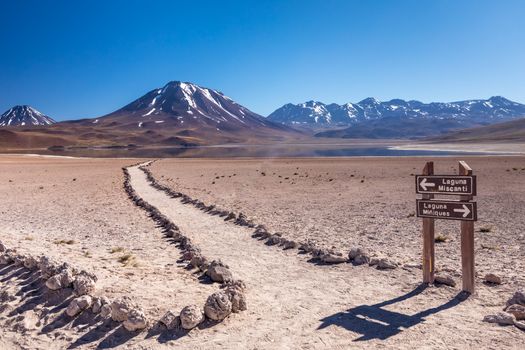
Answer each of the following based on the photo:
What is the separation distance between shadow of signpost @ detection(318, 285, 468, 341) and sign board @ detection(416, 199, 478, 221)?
1.25 m

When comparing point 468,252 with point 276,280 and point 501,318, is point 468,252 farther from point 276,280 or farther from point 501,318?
point 276,280

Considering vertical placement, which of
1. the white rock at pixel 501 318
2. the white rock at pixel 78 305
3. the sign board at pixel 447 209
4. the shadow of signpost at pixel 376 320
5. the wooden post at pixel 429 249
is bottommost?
the shadow of signpost at pixel 376 320

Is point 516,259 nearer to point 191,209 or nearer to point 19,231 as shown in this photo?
point 191,209

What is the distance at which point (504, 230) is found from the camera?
39.3 ft

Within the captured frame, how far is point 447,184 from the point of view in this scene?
23.5ft

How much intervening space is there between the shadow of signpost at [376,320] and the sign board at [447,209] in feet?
4.09

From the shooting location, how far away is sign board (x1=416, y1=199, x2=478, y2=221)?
6.93m

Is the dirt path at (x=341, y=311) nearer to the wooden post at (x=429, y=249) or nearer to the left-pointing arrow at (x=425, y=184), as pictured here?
the wooden post at (x=429, y=249)

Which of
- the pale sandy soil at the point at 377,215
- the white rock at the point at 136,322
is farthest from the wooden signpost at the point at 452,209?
the white rock at the point at 136,322

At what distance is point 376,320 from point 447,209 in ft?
7.32

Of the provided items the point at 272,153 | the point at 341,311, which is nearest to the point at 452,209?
the point at 341,311

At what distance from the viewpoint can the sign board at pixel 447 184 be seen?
6930 mm

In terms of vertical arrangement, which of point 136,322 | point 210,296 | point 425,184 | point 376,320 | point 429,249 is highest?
point 425,184

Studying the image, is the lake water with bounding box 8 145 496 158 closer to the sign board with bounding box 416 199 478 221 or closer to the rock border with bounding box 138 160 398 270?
the rock border with bounding box 138 160 398 270
